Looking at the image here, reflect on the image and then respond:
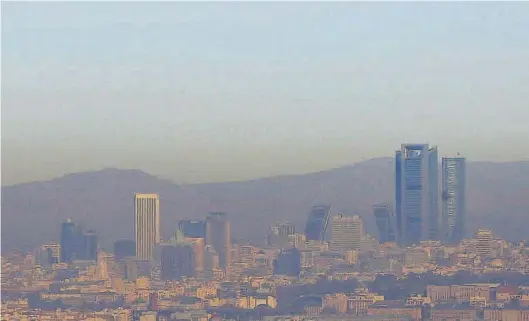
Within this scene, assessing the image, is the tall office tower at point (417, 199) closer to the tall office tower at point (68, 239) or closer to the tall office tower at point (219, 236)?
the tall office tower at point (219, 236)

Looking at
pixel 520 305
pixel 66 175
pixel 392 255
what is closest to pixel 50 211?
pixel 66 175

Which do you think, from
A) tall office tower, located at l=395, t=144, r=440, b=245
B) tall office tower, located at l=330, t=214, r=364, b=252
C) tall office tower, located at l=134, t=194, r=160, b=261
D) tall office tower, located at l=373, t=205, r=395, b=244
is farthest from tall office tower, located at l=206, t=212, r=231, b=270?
tall office tower, located at l=395, t=144, r=440, b=245

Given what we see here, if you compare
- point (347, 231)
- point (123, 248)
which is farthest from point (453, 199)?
point (123, 248)

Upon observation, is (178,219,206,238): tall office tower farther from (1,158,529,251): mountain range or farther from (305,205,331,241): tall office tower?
(305,205,331,241): tall office tower

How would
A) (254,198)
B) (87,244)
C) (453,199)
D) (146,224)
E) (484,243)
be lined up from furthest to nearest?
(453,199), (484,243), (146,224), (87,244), (254,198)

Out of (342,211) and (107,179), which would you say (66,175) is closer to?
(107,179)

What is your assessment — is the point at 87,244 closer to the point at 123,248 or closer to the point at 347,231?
the point at 123,248

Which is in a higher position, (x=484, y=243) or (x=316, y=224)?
(x=316, y=224)
